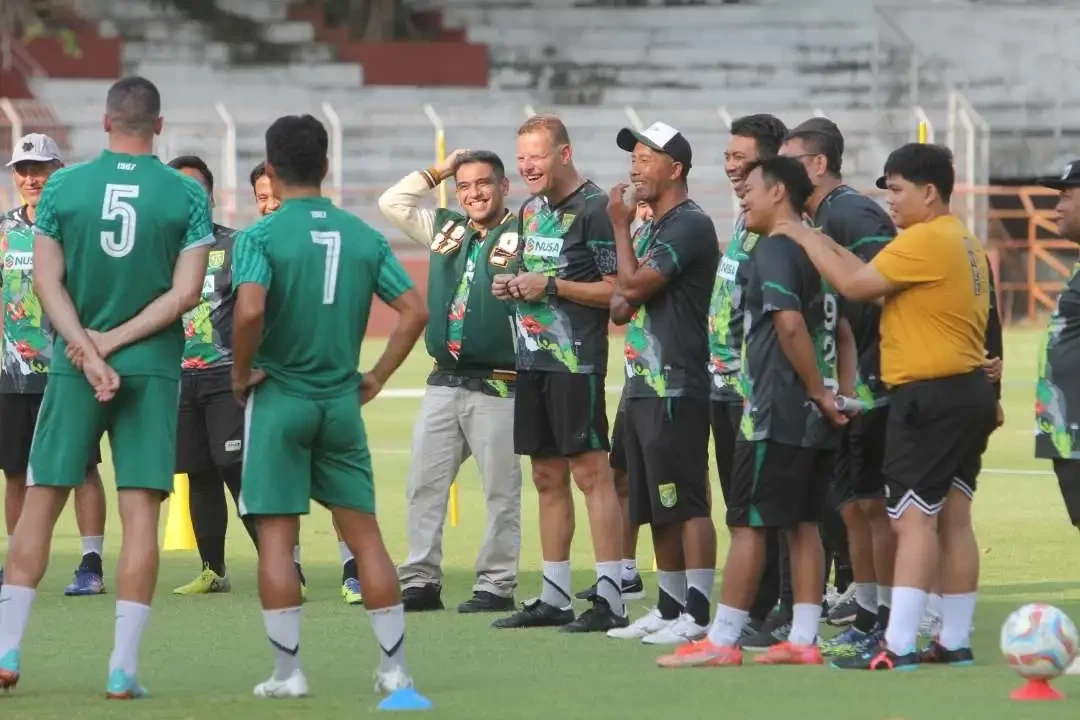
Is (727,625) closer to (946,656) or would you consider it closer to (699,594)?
(699,594)

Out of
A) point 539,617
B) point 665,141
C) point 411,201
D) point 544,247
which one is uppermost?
point 665,141

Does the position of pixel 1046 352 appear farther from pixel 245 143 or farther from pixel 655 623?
pixel 245 143

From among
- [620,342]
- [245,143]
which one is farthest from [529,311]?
[245,143]

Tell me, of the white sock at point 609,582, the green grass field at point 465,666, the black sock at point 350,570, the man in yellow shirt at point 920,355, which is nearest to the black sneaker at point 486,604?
the green grass field at point 465,666

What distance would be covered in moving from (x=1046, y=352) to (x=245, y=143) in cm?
2734

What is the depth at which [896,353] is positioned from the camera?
820cm

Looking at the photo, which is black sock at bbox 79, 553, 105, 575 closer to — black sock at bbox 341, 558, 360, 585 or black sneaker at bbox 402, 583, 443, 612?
black sock at bbox 341, 558, 360, 585

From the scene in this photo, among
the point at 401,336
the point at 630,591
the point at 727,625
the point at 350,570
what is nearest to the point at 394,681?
the point at 401,336

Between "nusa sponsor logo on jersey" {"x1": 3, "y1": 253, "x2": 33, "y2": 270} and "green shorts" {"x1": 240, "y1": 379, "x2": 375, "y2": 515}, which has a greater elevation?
"nusa sponsor logo on jersey" {"x1": 3, "y1": 253, "x2": 33, "y2": 270}

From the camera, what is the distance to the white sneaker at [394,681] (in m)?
7.49

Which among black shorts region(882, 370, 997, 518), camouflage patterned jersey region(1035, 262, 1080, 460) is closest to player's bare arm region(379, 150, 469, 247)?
black shorts region(882, 370, 997, 518)

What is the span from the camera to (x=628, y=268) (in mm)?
8977

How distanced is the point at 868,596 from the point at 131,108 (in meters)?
3.58

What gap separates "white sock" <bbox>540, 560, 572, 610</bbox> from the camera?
31.4 ft
